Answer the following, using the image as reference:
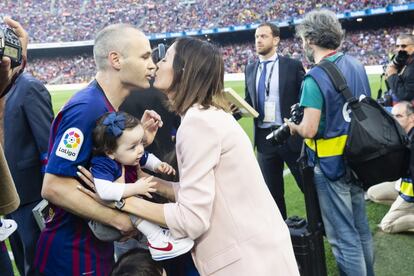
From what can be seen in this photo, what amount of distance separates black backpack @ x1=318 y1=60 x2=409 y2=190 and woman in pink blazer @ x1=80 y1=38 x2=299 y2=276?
1163 millimetres

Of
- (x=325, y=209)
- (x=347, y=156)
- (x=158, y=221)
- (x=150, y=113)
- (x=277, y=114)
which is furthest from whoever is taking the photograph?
(x=277, y=114)

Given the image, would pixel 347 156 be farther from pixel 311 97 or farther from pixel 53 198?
pixel 53 198

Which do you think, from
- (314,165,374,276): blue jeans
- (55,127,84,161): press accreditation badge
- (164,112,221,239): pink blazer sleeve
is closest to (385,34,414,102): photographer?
(314,165,374,276): blue jeans

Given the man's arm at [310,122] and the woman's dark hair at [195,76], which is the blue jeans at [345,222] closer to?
the man's arm at [310,122]

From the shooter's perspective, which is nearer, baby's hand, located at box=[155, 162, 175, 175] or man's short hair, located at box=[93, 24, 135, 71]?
man's short hair, located at box=[93, 24, 135, 71]

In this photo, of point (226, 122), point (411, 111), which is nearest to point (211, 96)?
point (226, 122)

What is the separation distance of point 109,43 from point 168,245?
972 mm

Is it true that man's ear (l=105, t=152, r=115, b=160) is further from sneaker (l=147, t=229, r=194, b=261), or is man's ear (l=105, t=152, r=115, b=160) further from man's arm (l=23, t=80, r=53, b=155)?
man's arm (l=23, t=80, r=53, b=155)

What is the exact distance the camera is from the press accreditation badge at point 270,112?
14.2ft

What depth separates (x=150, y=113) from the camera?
86.7 inches

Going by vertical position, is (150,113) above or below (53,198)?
above

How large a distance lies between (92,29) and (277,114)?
43773mm

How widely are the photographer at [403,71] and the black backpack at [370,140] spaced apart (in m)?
2.42

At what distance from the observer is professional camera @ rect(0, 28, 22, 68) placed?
1316 millimetres
